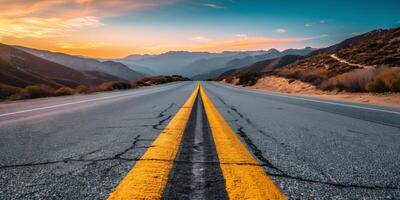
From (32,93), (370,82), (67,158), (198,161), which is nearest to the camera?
(198,161)

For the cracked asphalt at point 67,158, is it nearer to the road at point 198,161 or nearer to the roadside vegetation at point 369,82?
the road at point 198,161

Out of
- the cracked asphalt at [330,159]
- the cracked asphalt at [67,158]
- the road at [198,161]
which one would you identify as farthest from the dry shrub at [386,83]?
the cracked asphalt at [67,158]

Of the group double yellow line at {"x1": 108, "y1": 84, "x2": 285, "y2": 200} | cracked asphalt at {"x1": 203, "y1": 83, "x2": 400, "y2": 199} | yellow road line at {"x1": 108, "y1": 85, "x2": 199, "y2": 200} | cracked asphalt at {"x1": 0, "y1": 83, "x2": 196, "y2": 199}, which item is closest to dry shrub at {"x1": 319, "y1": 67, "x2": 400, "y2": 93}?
cracked asphalt at {"x1": 203, "y1": 83, "x2": 400, "y2": 199}

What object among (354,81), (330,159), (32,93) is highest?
(354,81)

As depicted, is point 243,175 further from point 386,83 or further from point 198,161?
point 386,83

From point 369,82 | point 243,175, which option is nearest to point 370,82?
point 369,82

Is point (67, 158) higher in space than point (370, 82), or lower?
lower

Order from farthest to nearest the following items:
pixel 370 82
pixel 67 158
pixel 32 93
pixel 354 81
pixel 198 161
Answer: pixel 354 81 < pixel 32 93 < pixel 370 82 < pixel 67 158 < pixel 198 161

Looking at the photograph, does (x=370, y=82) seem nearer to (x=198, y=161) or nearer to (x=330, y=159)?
(x=330, y=159)

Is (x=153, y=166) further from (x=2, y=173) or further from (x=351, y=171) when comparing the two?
(x=351, y=171)

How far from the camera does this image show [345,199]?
56.0 inches

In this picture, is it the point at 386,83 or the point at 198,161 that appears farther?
the point at 386,83

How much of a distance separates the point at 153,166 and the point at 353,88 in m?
15.5

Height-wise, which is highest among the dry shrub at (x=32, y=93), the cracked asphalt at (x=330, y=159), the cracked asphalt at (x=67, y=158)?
the dry shrub at (x=32, y=93)
